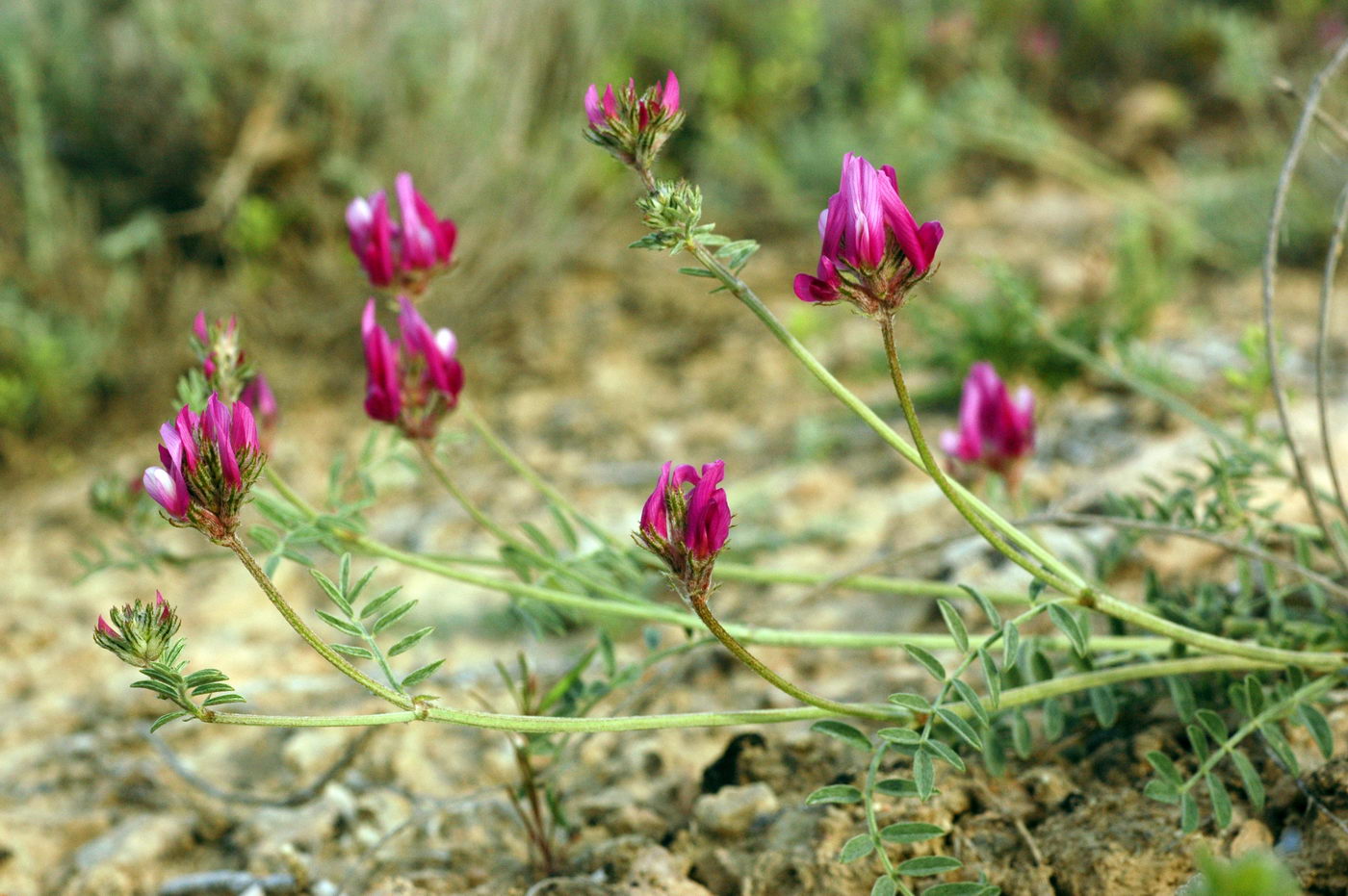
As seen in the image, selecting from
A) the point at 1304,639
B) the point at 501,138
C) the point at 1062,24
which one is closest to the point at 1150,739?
the point at 1304,639

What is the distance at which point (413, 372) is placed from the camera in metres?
1.71

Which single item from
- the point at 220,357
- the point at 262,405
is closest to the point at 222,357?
the point at 220,357

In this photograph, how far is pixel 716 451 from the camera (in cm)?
318

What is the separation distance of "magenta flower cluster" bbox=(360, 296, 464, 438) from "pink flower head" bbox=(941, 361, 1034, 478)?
883mm

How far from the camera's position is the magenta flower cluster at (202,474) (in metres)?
1.22

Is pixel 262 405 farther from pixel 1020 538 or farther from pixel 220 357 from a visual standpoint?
pixel 1020 538

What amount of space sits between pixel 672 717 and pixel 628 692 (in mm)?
967

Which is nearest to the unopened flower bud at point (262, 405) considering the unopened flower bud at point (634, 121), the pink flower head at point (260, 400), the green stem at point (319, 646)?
the pink flower head at point (260, 400)

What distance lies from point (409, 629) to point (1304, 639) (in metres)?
1.74

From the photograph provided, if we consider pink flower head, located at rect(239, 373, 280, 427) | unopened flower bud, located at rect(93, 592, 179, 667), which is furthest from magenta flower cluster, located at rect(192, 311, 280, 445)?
unopened flower bud, located at rect(93, 592, 179, 667)

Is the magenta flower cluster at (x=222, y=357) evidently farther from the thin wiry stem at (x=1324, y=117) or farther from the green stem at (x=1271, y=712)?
the thin wiry stem at (x=1324, y=117)

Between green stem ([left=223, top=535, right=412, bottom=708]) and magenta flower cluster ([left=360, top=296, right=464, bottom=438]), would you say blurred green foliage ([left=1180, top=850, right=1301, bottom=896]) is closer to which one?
green stem ([left=223, top=535, right=412, bottom=708])

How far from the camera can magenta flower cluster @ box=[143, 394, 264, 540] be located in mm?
1222

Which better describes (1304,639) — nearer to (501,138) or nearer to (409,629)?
(409,629)
